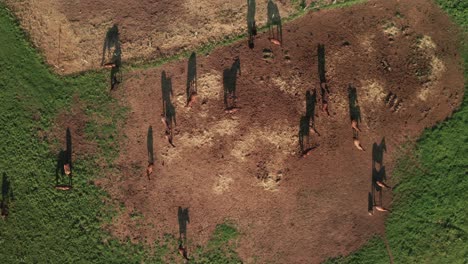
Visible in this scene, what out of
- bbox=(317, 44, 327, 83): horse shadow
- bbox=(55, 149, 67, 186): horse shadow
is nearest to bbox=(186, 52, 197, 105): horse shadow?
bbox=(317, 44, 327, 83): horse shadow

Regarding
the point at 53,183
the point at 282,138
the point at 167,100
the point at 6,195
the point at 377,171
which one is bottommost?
the point at 6,195

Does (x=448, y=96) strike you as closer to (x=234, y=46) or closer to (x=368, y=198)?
(x=368, y=198)

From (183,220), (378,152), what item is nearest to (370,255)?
(378,152)

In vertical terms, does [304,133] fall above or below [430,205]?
above

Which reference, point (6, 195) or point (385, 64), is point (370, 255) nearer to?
Result: point (385, 64)

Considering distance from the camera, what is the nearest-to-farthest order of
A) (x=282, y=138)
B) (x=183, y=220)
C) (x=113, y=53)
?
(x=282, y=138) → (x=183, y=220) → (x=113, y=53)

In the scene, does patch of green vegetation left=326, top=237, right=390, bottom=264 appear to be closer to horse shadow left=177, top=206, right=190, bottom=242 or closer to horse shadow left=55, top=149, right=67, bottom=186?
horse shadow left=177, top=206, right=190, bottom=242

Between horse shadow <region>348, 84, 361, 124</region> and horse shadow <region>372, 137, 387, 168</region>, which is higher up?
horse shadow <region>348, 84, 361, 124</region>

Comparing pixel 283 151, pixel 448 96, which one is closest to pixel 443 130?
pixel 448 96
